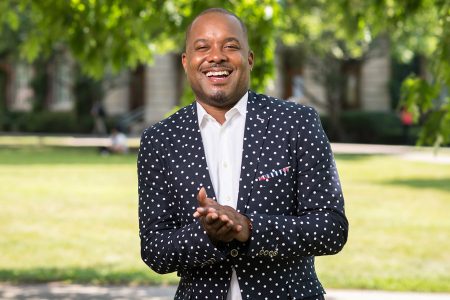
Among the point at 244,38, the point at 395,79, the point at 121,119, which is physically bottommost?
the point at 121,119

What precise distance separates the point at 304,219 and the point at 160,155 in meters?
0.52

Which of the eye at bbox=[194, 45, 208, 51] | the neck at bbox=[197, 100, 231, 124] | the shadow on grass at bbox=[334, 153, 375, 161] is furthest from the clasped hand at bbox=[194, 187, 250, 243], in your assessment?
the shadow on grass at bbox=[334, 153, 375, 161]

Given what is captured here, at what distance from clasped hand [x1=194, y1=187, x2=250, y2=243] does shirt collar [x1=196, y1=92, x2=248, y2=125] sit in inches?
16.3

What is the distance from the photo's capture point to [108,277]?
9734 mm

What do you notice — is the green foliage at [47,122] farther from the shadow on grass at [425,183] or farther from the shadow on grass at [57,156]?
the shadow on grass at [425,183]

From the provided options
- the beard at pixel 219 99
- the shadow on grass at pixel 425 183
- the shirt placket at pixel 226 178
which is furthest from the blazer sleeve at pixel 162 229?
the shadow on grass at pixel 425 183

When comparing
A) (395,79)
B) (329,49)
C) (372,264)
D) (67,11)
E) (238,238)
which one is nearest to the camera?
(238,238)

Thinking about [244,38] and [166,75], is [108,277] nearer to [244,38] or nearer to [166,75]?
[244,38]

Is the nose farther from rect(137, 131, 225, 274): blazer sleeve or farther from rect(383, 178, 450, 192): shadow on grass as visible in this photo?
rect(383, 178, 450, 192): shadow on grass

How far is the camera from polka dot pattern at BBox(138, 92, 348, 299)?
297 centimetres

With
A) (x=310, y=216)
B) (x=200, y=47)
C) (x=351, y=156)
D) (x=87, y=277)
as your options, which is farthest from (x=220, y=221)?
(x=351, y=156)

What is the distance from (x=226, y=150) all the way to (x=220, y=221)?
39 centimetres

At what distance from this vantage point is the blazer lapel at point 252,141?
3031 mm

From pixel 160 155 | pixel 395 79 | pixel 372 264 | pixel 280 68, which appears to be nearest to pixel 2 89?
pixel 280 68
